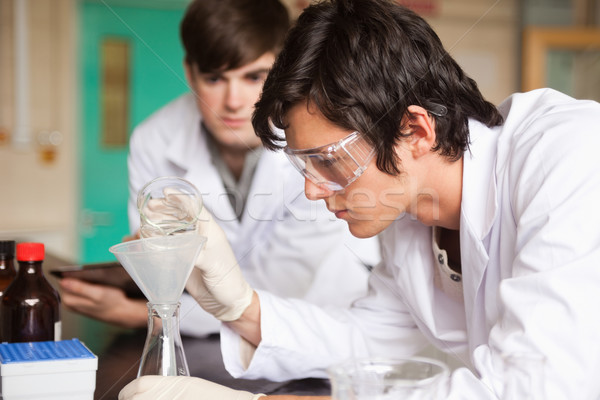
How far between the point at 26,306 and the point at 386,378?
77cm

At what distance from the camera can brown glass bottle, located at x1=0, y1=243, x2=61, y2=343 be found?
1.23 m

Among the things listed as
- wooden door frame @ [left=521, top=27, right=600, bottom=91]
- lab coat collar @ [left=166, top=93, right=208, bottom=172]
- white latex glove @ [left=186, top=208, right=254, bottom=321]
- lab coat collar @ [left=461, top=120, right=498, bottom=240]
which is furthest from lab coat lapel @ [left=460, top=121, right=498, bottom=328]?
wooden door frame @ [left=521, top=27, right=600, bottom=91]

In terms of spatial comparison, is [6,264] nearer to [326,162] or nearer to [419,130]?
[326,162]

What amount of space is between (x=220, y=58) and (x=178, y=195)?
0.83 metres

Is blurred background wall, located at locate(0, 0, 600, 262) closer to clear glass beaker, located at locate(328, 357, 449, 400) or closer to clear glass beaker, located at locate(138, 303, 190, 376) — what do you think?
clear glass beaker, located at locate(138, 303, 190, 376)

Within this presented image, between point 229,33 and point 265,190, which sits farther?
point 265,190

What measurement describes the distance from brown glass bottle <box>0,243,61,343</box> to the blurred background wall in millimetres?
3297

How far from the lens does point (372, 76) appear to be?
124cm

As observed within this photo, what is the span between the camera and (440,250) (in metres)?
1.47

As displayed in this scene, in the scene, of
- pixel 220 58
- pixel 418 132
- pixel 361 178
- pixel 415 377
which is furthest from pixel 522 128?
pixel 220 58

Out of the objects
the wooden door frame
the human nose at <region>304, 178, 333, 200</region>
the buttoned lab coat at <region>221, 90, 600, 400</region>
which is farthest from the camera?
the wooden door frame

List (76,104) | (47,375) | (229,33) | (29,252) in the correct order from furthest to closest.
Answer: (76,104) → (229,33) → (29,252) → (47,375)

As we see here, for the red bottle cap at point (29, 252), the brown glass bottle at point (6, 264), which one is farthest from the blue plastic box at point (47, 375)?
the brown glass bottle at point (6, 264)

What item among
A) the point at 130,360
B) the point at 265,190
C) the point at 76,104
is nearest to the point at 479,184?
the point at 130,360
